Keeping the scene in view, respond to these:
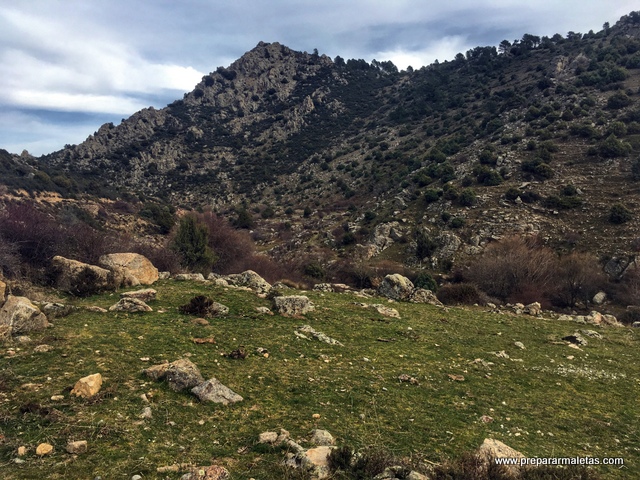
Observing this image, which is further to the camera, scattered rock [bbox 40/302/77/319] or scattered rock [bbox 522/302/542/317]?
scattered rock [bbox 522/302/542/317]

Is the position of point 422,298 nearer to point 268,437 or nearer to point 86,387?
point 268,437

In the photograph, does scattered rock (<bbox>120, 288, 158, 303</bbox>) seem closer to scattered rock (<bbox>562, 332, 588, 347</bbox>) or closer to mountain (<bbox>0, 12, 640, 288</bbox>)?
scattered rock (<bbox>562, 332, 588, 347</bbox>)

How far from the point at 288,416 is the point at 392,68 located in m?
162

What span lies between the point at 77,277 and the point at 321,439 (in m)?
12.4

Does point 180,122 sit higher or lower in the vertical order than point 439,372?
higher

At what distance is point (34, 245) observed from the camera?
17031 millimetres

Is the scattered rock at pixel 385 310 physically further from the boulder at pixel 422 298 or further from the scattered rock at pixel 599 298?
the scattered rock at pixel 599 298

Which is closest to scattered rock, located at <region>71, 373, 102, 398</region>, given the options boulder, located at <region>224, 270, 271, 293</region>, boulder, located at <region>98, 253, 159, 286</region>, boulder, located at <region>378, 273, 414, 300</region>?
boulder, located at <region>98, 253, 159, 286</region>

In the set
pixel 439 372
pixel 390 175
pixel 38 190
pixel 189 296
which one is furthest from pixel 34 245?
pixel 390 175

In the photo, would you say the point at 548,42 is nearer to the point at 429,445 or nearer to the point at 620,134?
the point at 620,134

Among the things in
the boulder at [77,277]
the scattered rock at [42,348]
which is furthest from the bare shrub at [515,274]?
the scattered rock at [42,348]

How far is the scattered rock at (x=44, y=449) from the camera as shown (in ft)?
14.4

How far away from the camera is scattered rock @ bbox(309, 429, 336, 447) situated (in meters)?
5.44

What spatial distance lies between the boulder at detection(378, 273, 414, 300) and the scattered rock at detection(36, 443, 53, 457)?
18114 millimetres
